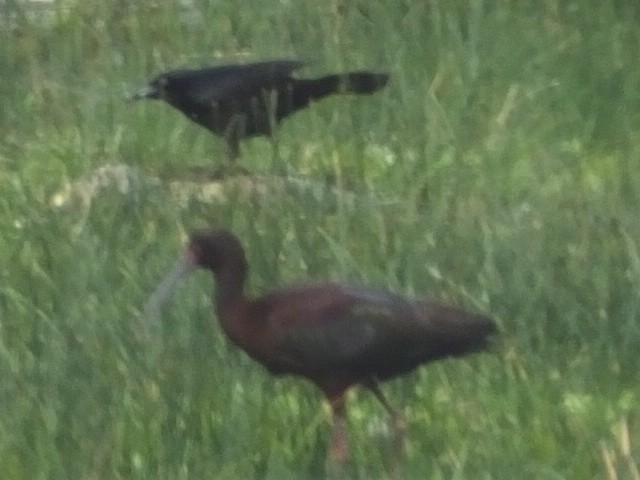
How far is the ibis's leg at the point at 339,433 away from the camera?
4316mm

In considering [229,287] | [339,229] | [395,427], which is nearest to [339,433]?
[395,427]

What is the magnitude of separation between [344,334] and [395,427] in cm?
28

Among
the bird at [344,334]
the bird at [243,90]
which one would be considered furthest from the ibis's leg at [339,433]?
the bird at [243,90]

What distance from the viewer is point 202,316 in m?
5.05

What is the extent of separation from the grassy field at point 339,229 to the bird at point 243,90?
0.19m

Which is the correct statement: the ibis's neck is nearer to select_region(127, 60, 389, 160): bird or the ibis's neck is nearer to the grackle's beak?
select_region(127, 60, 389, 160): bird

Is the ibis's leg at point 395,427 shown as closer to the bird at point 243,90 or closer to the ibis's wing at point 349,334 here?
the ibis's wing at point 349,334

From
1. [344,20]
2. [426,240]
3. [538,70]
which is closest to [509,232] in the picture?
[426,240]

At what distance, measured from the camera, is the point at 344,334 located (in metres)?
4.43

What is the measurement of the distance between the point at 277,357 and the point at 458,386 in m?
0.57

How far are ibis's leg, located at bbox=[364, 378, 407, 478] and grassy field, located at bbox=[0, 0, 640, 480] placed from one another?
0.14 ft

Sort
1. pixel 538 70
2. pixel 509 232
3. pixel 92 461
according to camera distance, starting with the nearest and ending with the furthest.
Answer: pixel 92 461 < pixel 509 232 < pixel 538 70

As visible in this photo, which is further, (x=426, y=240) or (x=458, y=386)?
(x=426, y=240)

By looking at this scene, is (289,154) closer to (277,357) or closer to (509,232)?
(509,232)
